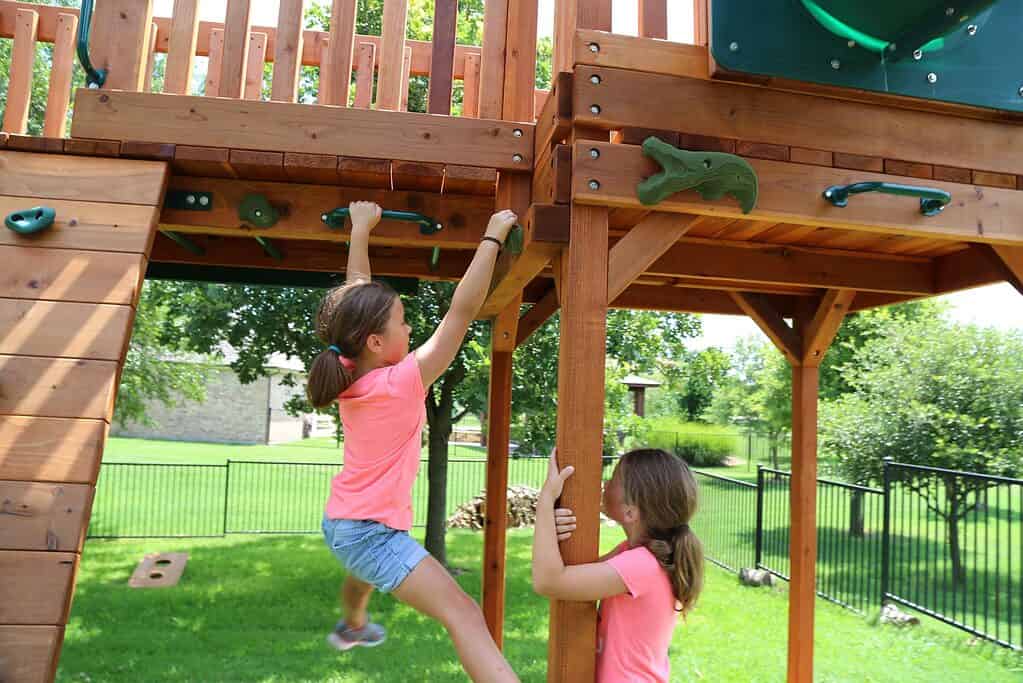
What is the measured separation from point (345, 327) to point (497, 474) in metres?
2.75

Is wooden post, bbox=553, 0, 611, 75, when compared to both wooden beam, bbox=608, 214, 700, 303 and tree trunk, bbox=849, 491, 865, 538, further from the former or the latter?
tree trunk, bbox=849, 491, 865, 538

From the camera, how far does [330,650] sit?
7.07 metres

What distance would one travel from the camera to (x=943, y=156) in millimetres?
2541

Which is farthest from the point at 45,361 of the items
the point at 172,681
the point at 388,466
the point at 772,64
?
the point at 172,681

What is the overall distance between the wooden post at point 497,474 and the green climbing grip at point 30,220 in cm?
267

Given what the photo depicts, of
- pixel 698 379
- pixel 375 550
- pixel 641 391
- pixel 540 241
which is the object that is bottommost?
pixel 375 550

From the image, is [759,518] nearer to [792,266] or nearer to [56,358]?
[792,266]

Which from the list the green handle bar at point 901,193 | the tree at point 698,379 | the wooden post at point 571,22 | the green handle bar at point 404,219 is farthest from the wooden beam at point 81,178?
the tree at point 698,379

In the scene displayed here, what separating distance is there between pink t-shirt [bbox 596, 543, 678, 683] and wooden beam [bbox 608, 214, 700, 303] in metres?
0.77

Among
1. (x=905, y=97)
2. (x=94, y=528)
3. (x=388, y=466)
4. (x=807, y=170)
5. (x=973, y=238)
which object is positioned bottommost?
(x=94, y=528)

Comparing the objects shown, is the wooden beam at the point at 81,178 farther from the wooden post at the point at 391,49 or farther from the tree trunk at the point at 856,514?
the tree trunk at the point at 856,514

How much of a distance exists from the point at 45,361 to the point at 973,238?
3037mm

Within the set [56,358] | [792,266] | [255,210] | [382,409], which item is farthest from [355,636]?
[792,266]

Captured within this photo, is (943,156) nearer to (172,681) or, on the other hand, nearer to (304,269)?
(304,269)
